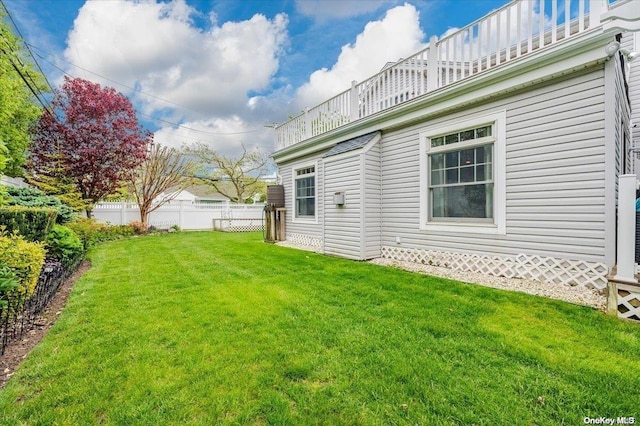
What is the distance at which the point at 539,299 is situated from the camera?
11.7ft

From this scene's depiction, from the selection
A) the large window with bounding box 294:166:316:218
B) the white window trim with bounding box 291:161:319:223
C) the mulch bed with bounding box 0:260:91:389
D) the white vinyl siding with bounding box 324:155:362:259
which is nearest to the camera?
the mulch bed with bounding box 0:260:91:389

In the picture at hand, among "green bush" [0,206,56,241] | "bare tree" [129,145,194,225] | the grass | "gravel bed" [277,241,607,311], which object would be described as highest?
"bare tree" [129,145,194,225]

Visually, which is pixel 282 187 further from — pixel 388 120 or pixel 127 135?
pixel 127 135

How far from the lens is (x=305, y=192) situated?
365 inches

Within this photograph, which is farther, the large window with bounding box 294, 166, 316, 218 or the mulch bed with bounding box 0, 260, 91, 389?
the large window with bounding box 294, 166, 316, 218

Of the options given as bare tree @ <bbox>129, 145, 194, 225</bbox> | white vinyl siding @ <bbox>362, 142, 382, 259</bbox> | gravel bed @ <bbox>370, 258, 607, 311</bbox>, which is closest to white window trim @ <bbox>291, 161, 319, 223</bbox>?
white vinyl siding @ <bbox>362, 142, 382, 259</bbox>

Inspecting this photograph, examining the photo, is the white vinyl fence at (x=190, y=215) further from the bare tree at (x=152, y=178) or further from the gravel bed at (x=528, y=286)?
the gravel bed at (x=528, y=286)

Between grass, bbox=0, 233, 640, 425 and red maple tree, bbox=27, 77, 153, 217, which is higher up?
red maple tree, bbox=27, 77, 153, 217

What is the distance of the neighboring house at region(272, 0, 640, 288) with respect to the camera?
12.4 feet

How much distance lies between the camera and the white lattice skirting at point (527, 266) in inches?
150

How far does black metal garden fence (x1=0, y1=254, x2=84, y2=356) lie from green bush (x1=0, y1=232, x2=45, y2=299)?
112 mm

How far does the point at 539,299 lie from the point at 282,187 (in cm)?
793

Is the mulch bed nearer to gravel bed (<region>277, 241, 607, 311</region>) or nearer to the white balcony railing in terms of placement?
gravel bed (<region>277, 241, 607, 311</region>)

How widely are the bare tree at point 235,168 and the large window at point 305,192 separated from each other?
16.7 m
